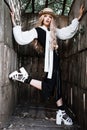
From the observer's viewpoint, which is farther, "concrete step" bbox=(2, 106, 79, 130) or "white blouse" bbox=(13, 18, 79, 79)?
"white blouse" bbox=(13, 18, 79, 79)

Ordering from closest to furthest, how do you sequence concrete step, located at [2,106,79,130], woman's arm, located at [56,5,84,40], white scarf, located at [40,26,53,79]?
1. concrete step, located at [2,106,79,130]
2. white scarf, located at [40,26,53,79]
3. woman's arm, located at [56,5,84,40]

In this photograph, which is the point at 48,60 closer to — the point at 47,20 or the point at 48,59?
the point at 48,59

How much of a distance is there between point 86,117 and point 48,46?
48.4 inches

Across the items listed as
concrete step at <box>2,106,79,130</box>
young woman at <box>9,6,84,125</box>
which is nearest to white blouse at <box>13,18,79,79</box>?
young woman at <box>9,6,84,125</box>

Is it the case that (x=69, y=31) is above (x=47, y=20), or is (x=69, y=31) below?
below

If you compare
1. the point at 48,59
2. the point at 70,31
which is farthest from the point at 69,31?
the point at 48,59

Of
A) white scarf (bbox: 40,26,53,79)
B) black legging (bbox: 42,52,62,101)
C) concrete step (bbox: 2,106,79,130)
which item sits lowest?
concrete step (bbox: 2,106,79,130)

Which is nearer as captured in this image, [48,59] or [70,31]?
[48,59]

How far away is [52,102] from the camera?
546 cm

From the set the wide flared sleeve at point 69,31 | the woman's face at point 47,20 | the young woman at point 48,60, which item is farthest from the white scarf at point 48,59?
the wide flared sleeve at point 69,31

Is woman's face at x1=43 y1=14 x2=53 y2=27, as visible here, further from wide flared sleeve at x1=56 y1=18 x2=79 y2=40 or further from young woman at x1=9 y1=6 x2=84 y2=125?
wide flared sleeve at x1=56 y1=18 x2=79 y2=40

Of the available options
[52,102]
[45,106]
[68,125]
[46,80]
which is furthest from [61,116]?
[52,102]

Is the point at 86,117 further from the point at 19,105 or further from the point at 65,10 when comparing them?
the point at 65,10

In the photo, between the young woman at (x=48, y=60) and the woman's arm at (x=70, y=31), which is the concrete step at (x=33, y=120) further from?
the woman's arm at (x=70, y=31)
